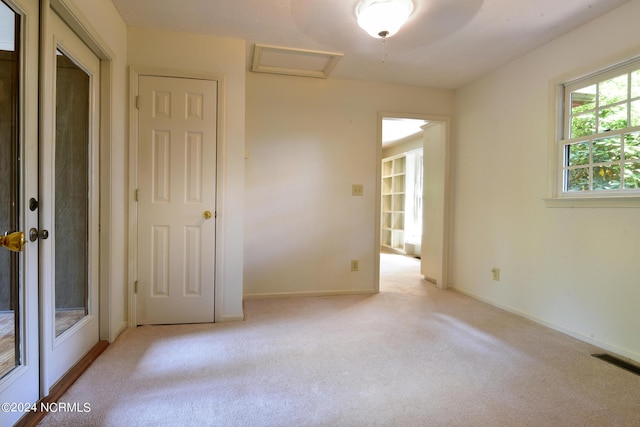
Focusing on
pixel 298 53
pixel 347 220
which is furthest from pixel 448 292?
pixel 298 53

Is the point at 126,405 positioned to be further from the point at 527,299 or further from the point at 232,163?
the point at 527,299

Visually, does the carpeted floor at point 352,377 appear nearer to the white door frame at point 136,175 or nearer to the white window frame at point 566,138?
the white door frame at point 136,175

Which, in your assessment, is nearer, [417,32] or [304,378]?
[304,378]

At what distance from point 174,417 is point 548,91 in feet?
11.0

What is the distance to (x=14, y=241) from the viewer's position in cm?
129

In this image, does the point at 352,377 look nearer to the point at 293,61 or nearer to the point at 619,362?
the point at 619,362

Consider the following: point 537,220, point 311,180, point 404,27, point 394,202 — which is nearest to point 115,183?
point 311,180

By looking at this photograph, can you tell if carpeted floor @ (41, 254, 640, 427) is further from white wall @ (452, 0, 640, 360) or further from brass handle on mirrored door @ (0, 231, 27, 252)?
brass handle on mirrored door @ (0, 231, 27, 252)

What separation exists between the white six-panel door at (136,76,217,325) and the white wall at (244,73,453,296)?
0.72m

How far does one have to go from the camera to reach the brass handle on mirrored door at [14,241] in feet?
4.13

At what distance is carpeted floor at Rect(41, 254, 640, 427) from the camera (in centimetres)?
148

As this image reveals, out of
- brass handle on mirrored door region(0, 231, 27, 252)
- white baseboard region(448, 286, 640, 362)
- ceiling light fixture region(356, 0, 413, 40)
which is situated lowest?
white baseboard region(448, 286, 640, 362)

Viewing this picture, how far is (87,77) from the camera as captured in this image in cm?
201

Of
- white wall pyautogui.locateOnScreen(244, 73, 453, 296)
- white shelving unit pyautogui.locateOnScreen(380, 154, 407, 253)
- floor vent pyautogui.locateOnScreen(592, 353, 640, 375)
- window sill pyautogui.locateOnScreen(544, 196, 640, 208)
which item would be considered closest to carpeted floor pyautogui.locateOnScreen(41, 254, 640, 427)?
floor vent pyautogui.locateOnScreen(592, 353, 640, 375)
